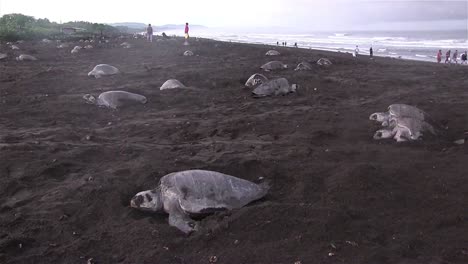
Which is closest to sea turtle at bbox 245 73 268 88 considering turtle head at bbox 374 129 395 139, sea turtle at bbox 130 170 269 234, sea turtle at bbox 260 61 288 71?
sea turtle at bbox 260 61 288 71

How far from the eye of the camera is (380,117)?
7.99 metres

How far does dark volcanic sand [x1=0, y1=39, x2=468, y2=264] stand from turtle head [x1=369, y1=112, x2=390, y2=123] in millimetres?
202

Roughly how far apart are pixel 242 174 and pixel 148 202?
156 centimetres

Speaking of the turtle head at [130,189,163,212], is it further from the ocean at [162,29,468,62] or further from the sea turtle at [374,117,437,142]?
the ocean at [162,29,468,62]

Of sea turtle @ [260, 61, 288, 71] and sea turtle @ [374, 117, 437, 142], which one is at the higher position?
sea turtle @ [260, 61, 288, 71]

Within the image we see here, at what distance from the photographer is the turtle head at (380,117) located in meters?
7.82

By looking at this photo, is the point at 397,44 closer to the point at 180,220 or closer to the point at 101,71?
the point at 101,71

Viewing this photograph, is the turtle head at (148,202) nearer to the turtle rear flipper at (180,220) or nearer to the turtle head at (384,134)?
the turtle rear flipper at (180,220)

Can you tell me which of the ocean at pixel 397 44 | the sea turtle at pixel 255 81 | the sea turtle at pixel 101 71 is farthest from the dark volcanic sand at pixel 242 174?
the ocean at pixel 397 44

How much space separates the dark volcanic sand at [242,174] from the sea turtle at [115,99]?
30 centimetres

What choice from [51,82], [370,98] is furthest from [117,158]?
[51,82]

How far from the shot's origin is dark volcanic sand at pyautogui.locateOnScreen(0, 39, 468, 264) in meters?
4.12

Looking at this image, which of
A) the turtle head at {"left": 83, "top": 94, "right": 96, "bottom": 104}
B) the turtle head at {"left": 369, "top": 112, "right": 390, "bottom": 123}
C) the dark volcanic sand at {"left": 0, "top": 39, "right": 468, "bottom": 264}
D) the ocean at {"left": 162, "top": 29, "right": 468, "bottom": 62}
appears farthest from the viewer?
the ocean at {"left": 162, "top": 29, "right": 468, "bottom": 62}

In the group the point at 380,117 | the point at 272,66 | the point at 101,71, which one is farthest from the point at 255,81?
the point at 101,71
